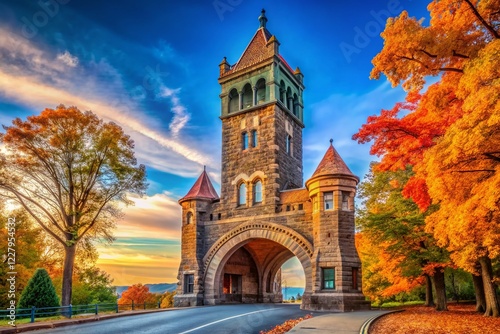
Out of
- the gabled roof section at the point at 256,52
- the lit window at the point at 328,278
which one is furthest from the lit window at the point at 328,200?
the gabled roof section at the point at 256,52

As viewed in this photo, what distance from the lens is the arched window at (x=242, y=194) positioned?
28.0 meters

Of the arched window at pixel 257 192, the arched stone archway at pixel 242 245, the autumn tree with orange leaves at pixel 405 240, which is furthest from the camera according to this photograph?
the arched window at pixel 257 192

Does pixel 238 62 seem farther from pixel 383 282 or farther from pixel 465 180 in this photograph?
pixel 465 180

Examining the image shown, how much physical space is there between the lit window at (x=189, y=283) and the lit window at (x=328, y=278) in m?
9.36

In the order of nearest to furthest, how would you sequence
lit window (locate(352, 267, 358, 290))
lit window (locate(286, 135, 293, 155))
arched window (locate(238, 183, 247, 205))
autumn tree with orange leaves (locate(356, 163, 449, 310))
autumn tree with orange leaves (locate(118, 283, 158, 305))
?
1. autumn tree with orange leaves (locate(356, 163, 449, 310))
2. lit window (locate(352, 267, 358, 290))
3. arched window (locate(238, 183, 247, 205))
4. lit window (locate(286, 135, 293, 155))
5. autumn tree with orange leaves (locate(118, 283, 158, 305))

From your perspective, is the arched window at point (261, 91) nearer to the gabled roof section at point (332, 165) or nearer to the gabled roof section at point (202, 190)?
the gabled roof section at point (202, 190)

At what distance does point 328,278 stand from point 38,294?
1396cm

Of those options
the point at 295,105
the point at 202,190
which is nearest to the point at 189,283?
the point at 202,190

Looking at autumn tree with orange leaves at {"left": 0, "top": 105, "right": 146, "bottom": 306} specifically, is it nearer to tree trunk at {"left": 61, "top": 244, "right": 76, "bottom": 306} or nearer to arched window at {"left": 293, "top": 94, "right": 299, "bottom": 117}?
tree trunk at {"left": 61, "top": 244, "right": 76, "bottom": 306}

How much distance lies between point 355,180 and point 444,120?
1134cm

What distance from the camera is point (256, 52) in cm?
3136

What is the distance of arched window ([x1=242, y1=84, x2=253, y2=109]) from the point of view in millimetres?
30667

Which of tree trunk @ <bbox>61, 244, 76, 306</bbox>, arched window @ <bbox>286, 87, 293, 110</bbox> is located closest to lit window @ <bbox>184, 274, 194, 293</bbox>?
tree trunk @ <bbox>61, 244, 76, 306</bbox>

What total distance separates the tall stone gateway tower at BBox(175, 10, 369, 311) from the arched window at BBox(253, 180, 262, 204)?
68 millimetres
